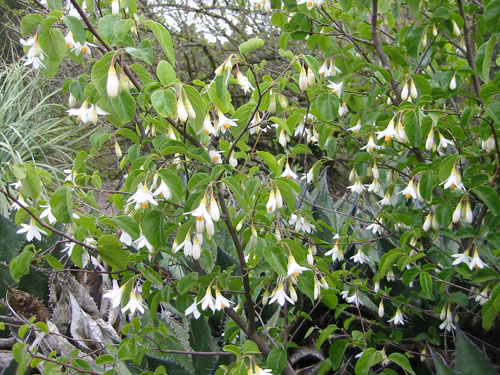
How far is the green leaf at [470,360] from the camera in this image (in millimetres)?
1677

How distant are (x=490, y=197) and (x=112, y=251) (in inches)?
47.5

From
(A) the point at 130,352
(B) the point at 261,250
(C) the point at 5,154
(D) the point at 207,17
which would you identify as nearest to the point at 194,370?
(A) the point at 130,352

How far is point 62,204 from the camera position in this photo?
3.98 ft

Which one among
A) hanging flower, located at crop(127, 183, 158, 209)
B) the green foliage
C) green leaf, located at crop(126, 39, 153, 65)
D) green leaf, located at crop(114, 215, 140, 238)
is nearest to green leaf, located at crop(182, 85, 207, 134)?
the green foliage

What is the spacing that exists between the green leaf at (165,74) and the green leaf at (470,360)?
1.30m

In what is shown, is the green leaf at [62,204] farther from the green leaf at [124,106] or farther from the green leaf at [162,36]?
the green leaf at [162,36]

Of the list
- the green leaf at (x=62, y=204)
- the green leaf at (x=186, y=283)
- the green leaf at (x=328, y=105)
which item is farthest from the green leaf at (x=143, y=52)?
the green leaf at (x=328, y=105)

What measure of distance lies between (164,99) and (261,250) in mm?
484

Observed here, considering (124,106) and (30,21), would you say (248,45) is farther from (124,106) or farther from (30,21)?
(30,21)

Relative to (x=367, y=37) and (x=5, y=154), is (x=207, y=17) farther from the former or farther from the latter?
(x=367, y=37)

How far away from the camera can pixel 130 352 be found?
1326mm

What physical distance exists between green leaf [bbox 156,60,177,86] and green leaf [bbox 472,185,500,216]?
108 centimetres

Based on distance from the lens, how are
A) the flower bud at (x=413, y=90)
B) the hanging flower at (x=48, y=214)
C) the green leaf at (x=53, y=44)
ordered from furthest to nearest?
1. the flower bud at (x=413, y=90)
2. the hanging flower at (x=48, y=214)
3. the green leaf at (x=53, y=44)

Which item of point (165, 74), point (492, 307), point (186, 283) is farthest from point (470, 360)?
point (165, 74)
